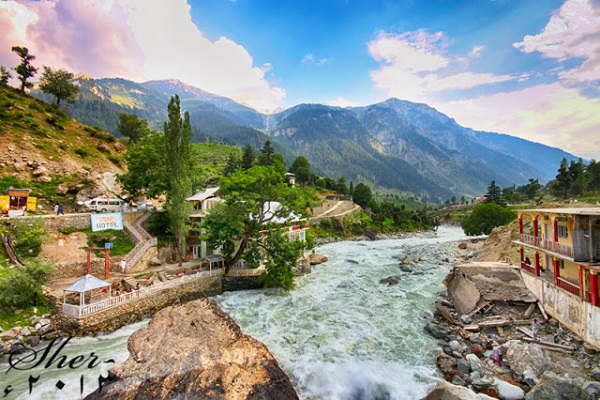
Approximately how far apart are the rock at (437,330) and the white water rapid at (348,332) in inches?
16.7

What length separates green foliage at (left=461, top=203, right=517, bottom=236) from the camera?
65688mm

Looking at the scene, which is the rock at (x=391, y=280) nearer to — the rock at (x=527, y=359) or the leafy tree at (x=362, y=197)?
the rock at (x=527, y=359)

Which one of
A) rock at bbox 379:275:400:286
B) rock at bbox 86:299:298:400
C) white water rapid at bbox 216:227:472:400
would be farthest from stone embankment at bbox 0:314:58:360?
rock at bbox 379:275:400:286

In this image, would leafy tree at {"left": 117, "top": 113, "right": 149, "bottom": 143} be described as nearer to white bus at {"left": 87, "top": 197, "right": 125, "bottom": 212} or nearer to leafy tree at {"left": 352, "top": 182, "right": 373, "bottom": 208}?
white bus at {"left": 87, "top": 197, "right": 125, "bottom": 212}

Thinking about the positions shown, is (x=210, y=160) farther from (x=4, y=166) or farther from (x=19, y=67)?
(x=4, y=166)

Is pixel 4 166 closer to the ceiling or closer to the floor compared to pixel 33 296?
closer to the ceiling

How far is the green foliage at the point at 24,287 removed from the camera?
51.8 feet

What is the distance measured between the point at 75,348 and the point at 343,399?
14.4 meters

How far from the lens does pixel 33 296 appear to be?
1683 cm

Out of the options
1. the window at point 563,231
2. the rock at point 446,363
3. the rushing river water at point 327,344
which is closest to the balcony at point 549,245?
the window at point 563,231

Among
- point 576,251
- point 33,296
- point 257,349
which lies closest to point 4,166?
point 33,296

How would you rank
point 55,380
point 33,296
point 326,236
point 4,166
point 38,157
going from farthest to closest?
point 326,236
point 38,157
point 4,166
point 33,296
point 55,380

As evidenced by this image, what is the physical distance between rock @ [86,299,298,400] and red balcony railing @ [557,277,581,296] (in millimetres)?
16028

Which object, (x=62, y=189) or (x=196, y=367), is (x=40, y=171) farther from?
(x=196, y=367)
